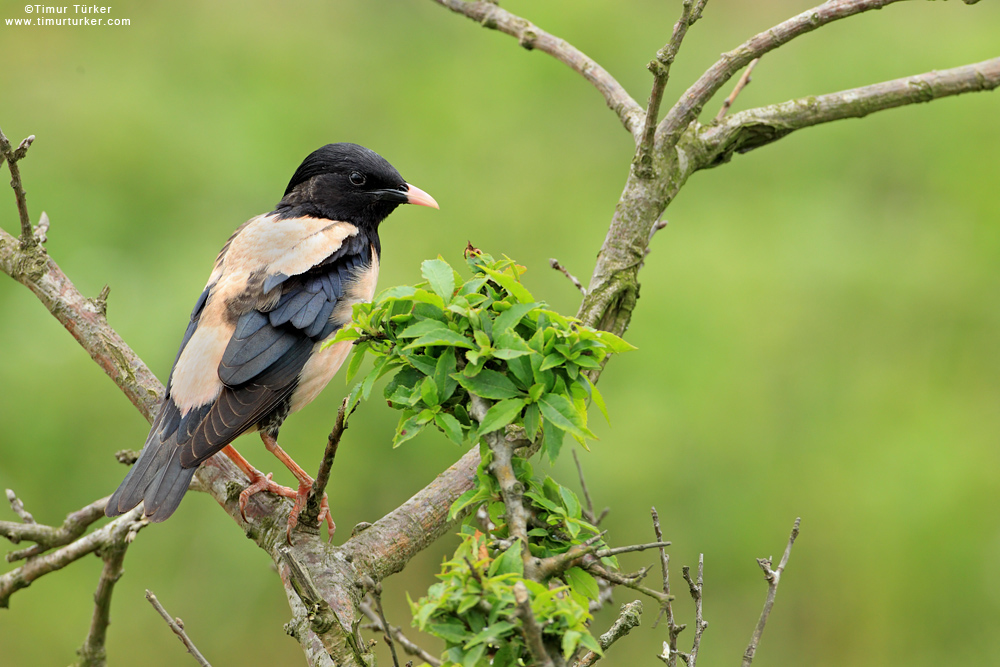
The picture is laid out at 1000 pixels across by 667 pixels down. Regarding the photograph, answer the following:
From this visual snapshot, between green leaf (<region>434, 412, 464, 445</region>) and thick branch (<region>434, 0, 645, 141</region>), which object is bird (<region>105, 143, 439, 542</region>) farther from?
green leaf (<region>434, 412, 464, 445</region>)

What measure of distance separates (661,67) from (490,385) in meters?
1.48

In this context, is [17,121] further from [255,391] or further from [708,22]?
[708,22]

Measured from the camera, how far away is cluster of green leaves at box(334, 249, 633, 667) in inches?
70.1

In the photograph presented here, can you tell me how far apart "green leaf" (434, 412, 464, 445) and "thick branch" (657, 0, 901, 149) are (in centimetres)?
209

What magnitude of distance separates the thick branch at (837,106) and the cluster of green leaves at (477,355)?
1924 millimetres

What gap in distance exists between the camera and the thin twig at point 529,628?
5.18 feet

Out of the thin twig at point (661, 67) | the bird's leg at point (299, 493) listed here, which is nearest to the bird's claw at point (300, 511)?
the bird's leg at point (299, 493)

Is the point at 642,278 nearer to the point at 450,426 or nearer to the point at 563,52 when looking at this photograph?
the point at 563,52

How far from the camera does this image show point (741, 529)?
5.98m

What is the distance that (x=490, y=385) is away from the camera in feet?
6.62

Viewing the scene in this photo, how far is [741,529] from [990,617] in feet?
5.69

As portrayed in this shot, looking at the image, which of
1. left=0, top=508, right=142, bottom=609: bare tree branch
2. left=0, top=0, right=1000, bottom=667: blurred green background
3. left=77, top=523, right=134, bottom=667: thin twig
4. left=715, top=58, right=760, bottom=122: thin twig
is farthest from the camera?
left=0, top=0, right=1000, bottom=667: blurred green background

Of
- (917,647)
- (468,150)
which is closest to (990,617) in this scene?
(917,647)

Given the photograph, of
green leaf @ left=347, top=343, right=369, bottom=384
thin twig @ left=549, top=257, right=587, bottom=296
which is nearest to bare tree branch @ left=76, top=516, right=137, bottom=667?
green leaf @ left=347, top=343, right=369, bottom=384
